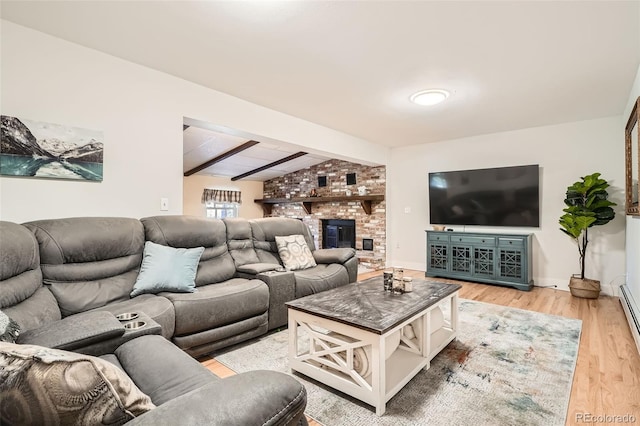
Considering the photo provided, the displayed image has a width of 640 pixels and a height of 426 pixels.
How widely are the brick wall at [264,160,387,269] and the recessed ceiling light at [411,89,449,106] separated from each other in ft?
8.99

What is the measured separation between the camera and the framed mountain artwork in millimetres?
2104

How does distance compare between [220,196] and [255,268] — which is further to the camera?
[220,196]

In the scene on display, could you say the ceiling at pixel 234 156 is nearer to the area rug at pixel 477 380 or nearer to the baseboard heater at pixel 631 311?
the area rug at pixel 477 380

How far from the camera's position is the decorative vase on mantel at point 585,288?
3.81 metres

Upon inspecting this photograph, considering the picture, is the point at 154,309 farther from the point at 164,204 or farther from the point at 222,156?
the point at 222,156

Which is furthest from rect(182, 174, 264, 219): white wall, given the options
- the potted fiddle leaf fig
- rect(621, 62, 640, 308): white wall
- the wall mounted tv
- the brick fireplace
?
rect(621, 62, 640, 308): white wall

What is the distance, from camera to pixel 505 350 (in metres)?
2.44

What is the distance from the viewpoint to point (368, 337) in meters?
1.68

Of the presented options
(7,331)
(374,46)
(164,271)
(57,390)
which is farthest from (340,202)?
(57,390)

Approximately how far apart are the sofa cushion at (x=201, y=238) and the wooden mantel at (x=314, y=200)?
3468 mm

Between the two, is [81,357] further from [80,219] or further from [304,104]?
[304,104]

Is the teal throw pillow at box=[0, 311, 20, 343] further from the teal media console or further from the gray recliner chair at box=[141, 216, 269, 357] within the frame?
the teal media console

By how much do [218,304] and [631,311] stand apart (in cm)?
377

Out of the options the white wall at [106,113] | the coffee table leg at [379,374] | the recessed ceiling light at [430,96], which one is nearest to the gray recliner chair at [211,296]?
the white wall at [106,113]
